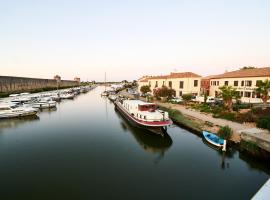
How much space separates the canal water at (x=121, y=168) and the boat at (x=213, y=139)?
80 cm

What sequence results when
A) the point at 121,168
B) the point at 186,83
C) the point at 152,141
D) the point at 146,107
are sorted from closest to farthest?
1. the point at 121,168
2. the point at 152,141
3. the point at 146,107
4. the point at 186,83

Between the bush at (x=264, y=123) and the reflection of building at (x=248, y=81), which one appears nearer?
the bush at (x=264, y=123)

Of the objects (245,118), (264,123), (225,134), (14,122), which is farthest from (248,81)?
(14,122)

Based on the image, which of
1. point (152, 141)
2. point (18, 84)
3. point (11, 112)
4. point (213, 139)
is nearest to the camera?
point (213, 139)

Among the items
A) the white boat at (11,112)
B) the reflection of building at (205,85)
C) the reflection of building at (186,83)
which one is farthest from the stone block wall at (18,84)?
the reflection of building at (205,85)

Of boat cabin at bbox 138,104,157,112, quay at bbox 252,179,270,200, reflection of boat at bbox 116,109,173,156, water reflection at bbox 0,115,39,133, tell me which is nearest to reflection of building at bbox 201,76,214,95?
boat cabin at bbox 138,104,157,112

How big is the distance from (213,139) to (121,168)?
1134 centimetres

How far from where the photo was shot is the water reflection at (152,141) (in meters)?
21.9

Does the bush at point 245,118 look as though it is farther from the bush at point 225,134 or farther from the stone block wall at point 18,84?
the stone block wall at point 18,84

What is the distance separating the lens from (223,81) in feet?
162

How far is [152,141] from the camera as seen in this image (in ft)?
81.7

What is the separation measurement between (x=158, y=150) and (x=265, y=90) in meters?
21.3

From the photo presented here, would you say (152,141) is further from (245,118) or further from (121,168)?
(245,118)

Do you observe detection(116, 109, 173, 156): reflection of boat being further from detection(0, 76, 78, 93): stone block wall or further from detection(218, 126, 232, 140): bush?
detection(0, 76, 78, 93): stone block wall
